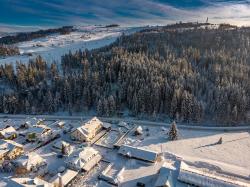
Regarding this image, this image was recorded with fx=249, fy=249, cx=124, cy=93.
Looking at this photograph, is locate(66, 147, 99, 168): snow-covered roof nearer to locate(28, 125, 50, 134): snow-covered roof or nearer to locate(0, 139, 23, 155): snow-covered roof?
locate(0, 139, 23, 155): snow-covered roof

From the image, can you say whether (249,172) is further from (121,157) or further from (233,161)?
(121,157)

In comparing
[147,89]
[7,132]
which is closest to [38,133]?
[7,132]

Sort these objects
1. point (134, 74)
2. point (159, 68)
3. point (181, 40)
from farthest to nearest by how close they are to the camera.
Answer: point (181, 40) < point (159, 68) < point (134, 74)

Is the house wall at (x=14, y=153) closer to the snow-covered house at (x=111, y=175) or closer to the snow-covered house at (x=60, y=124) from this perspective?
the snow-covered house at (x=60, y=124)

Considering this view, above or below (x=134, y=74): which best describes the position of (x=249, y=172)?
below

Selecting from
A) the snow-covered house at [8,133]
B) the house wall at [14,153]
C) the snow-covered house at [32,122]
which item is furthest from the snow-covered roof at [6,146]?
the snow-covered house at [32,122]

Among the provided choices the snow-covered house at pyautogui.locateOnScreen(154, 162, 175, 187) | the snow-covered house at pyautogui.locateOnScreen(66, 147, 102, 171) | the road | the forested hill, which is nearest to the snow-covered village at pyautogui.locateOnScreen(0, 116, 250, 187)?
the snow-covered house at pyautogui.locateOnScreen(66, 147, 102, 171)

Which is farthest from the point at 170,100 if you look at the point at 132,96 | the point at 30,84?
the point at 30,84
